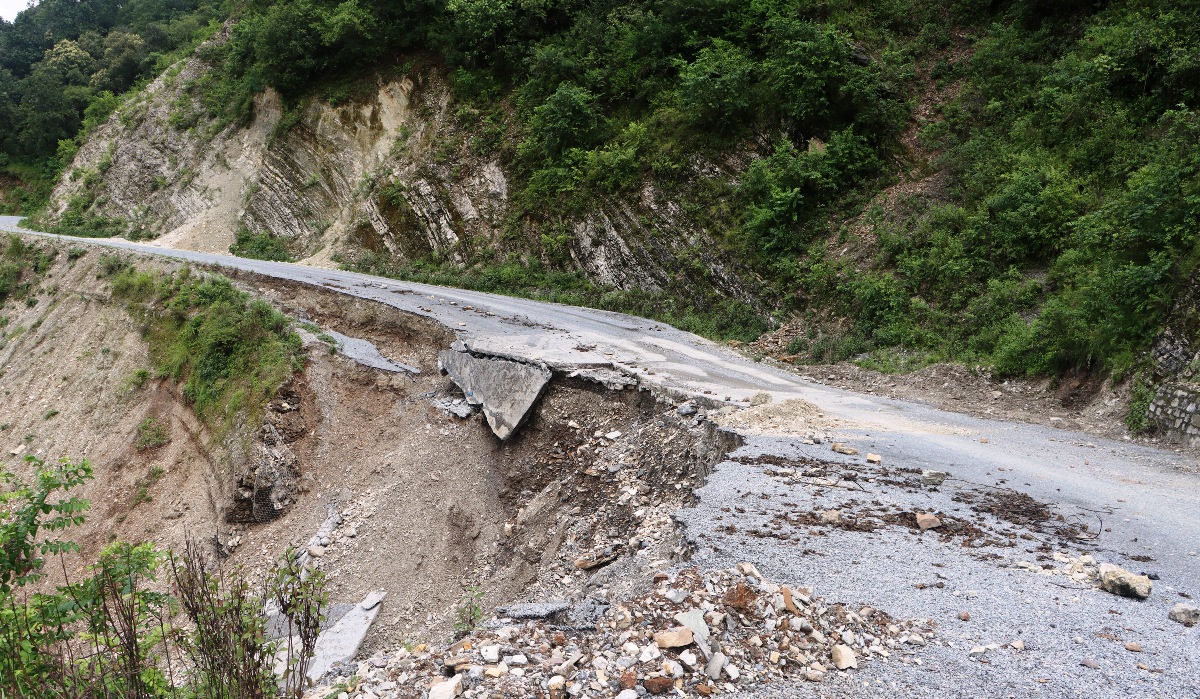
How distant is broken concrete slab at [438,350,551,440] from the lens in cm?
1107

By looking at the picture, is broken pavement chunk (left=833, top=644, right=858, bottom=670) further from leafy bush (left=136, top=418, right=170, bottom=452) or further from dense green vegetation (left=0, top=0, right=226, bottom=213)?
dense green vegetation (left=0, top=0, right=226, bottom=213)

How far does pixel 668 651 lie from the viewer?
404 cm

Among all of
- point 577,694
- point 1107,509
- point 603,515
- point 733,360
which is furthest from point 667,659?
point 733,360

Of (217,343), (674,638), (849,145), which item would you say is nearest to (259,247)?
(217,343)

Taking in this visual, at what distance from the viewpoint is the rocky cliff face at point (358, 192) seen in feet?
57.3

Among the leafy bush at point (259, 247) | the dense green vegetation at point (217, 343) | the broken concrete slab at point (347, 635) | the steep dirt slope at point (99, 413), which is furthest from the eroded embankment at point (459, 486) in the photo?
the leafy bush at point (259, 247)

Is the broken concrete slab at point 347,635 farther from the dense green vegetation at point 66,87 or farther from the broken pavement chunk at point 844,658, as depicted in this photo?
the dense green vegetation at point 66,87

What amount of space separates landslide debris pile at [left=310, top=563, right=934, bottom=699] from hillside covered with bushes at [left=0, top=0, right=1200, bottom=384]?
736 cm

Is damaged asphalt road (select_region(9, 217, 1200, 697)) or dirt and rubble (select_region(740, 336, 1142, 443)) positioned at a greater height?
dirt and rubble (select_region(740, 336, 1142, 443))

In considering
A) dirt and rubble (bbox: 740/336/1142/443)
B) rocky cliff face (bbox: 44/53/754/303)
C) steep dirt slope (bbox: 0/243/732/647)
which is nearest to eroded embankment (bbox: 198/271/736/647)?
steep dirt slope (bbox: 0/243/732/647)

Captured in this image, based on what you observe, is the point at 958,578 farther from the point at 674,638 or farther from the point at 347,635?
the point at 347,635

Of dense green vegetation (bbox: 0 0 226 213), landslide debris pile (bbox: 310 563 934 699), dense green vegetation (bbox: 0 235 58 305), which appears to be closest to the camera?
landslide debris pile (bbox: 310 563 934 699)

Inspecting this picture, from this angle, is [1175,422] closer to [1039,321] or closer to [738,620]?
[1039,321]

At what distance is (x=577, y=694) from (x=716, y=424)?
16.8 feet
